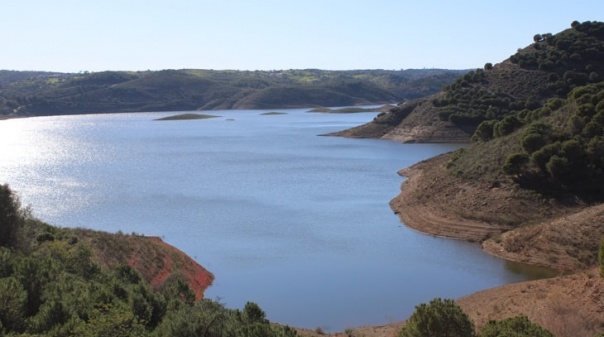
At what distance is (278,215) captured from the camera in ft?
155

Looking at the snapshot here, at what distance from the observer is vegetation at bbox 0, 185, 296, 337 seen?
13.9 metres

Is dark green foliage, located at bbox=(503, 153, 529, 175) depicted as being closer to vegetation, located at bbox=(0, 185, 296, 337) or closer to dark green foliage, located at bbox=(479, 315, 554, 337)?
vegetation, located at bbox=(0, 185, 296, 337)

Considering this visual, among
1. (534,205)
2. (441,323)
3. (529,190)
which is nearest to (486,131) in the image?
(529,190)

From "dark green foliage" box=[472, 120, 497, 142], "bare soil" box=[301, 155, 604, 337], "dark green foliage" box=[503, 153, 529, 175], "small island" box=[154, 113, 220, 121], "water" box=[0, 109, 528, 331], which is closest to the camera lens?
"bare soil" box=[301, 155, 604, 337]

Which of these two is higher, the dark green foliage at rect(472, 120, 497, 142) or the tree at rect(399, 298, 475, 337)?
the dark green foliage at rect(472, 120, 497, 142)

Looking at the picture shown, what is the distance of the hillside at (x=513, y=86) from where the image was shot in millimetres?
95062

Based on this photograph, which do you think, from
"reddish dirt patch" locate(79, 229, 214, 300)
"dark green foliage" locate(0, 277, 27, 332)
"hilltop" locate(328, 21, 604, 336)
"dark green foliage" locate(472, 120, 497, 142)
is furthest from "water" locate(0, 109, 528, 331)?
"dark green foliage" locate(0, 277, 27, 332)

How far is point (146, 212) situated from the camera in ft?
163

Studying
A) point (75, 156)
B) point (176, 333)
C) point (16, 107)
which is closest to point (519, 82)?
point (75, 156)

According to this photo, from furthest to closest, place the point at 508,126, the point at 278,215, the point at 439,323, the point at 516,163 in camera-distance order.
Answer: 1. the point at 508,126
2. the point at 278,215
3. the point at 516,163
4. the point at 439,323

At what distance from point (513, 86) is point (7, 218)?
287ft

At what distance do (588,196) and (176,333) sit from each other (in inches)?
1343

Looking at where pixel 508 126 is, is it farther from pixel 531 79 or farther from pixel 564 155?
pixel 531 79

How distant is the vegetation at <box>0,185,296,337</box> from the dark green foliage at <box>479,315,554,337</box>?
432 centimetres
